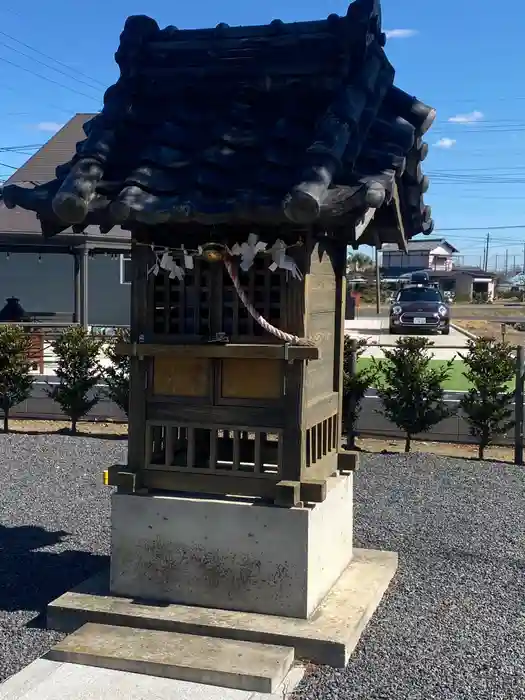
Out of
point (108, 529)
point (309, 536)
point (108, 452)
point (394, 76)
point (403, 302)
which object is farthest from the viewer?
point (403, 302)

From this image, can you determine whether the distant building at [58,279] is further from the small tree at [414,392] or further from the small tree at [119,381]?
the small tree at [414,392]

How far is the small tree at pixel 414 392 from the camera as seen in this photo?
9.60 meters

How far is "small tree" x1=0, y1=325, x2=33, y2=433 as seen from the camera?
1070cm

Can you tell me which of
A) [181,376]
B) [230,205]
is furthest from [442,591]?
[230,205]

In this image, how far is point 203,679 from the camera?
3.81 m

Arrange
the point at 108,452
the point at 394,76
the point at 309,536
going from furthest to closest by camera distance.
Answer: the point at 108,452 < the point at 394,76 < the point at 309,536

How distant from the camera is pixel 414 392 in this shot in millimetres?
9617

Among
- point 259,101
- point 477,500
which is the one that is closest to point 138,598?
point 259,101

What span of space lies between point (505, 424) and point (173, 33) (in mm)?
6704

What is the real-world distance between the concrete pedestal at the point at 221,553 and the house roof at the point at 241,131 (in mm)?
1667

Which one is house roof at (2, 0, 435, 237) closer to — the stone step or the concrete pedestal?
the concrete pedestal

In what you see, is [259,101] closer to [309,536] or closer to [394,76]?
[394,76]

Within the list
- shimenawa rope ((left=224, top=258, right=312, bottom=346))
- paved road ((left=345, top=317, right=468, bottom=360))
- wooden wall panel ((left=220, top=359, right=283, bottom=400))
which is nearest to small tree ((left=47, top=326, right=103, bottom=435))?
wooden wall panel ((left=220, top=359, right=283, bottom=400))

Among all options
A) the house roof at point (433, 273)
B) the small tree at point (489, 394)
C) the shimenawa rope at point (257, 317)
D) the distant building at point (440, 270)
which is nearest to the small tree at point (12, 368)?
the small tree at point (489, 394)
